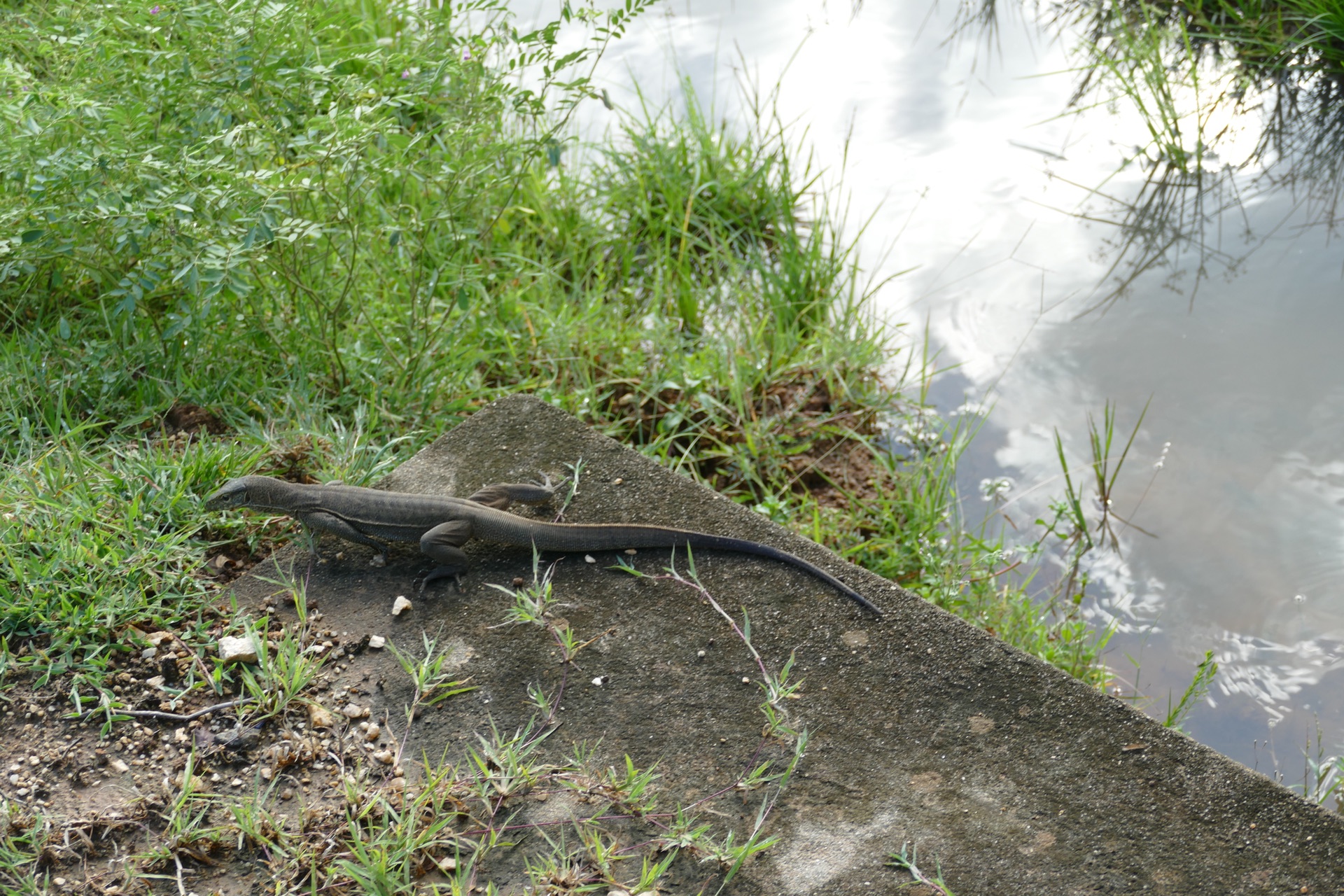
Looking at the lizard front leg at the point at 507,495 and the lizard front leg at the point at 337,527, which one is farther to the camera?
the lizard front leg at the point at 507,495

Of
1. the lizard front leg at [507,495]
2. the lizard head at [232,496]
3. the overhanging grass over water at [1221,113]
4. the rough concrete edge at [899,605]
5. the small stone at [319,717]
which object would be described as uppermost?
the overhanging grass over water at [1221,113]

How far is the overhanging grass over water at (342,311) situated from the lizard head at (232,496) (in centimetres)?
9

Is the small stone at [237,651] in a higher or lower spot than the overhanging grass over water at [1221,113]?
lower

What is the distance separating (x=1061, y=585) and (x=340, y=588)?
2963mm

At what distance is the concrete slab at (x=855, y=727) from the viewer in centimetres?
235

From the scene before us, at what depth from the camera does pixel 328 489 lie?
11.1ft

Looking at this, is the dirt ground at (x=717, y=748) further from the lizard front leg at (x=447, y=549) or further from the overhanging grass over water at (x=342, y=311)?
the overhanging grass over water at (x=342, y=311)

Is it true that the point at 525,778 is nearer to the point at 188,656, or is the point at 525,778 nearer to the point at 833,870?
the point at 833,870

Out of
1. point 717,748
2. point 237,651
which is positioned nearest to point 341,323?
point 237,651

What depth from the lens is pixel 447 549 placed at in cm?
315

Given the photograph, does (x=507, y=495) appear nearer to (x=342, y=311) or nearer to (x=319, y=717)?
(x=319, y=717)

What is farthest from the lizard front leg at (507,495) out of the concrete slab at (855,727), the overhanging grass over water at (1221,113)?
the overhanging grass over water at (1221,113)

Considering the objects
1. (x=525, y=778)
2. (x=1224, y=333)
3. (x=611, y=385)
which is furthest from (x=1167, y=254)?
(x=525, y=778)

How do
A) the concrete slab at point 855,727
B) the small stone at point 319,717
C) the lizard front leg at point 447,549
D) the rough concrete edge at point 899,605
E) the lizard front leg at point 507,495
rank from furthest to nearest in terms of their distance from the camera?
the lizard front leg at point 507,495 → the lizard front leg at point 447,549 → the small stone at point 319,717 → the rough concrete edge at point 899,605 → the concrete slab at point 855,727
